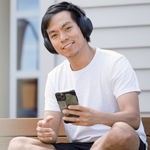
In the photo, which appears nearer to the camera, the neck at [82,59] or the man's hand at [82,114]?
the man's hand at [82,114]

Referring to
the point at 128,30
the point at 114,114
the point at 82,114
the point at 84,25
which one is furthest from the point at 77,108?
the point at 128,30

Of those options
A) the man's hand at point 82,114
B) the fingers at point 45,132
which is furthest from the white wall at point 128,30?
the man's hand at point 82,114

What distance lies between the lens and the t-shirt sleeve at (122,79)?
236 centimetres

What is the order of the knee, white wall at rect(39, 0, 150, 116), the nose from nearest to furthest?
1. the knee
2. the nose
3. white wall at rect(39, 0, 150, 116)

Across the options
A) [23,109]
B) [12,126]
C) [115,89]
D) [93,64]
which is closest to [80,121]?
[115,89]

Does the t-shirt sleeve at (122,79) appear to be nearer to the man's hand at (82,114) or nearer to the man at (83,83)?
the man at (83,83)

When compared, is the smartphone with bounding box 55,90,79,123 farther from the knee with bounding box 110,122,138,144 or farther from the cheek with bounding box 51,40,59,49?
the cheek with bounding box 51,40,59,49

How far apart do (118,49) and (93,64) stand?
2.94 feet

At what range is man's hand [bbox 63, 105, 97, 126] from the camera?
2.13 metres

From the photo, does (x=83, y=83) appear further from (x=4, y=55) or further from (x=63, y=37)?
(x=4, y=55)

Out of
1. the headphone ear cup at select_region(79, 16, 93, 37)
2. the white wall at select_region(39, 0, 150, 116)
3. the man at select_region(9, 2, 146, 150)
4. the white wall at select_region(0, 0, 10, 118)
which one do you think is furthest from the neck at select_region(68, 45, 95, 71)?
the white wall at select_region(0, 0, 10, 118)

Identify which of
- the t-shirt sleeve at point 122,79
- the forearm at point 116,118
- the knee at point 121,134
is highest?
the t-shirt sleeve at point 122,79

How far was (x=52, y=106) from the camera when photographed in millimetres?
2709

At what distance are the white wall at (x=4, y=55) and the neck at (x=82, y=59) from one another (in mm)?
1511
